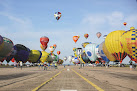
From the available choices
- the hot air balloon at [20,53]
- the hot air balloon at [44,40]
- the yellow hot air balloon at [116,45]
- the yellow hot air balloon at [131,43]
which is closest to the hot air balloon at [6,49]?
the hot air balloon at [20,53]

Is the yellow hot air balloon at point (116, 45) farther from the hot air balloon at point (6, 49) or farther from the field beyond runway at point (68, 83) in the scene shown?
the field beyond runway at point (68, 83)

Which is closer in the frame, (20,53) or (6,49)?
(6,49)

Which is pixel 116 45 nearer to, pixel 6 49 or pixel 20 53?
pixel 6 49

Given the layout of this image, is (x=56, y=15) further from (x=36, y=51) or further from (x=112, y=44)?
(x=36, y=51)

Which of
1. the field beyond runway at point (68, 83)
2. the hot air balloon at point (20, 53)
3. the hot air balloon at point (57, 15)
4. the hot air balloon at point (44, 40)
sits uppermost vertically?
the hot air balloon at point (57, 15)

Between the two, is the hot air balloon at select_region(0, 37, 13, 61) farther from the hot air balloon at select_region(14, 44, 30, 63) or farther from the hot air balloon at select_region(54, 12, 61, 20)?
the hot air balloon at select_region(54, 12, 61, 20)

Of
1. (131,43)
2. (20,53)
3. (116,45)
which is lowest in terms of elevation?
(20,53)

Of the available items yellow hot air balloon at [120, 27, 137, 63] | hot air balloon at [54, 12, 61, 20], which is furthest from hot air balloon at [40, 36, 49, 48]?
yellow hot air balloon at [120, 27, 137, 63]

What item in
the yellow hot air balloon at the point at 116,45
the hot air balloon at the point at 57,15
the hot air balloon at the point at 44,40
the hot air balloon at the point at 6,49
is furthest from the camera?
the hot air balloon at the point at 44,40

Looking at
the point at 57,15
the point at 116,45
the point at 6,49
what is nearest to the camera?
the point at 116,45

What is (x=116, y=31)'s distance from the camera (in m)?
67.3

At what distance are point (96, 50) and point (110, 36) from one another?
33.5 m

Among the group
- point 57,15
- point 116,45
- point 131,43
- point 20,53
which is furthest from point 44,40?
point 131,43

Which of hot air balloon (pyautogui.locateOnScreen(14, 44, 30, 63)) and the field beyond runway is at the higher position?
hot air balloon (pyautogui.locateOnScreen(14, 44, 30, 63))
